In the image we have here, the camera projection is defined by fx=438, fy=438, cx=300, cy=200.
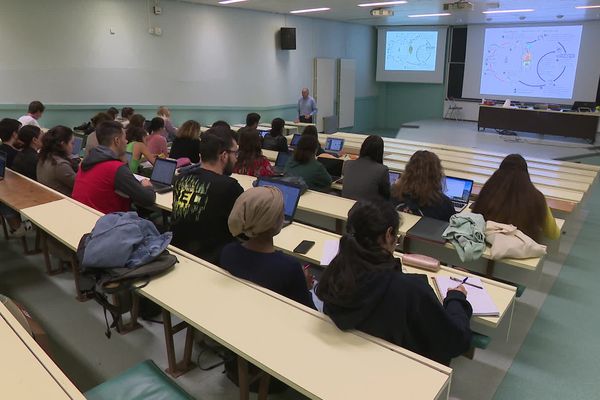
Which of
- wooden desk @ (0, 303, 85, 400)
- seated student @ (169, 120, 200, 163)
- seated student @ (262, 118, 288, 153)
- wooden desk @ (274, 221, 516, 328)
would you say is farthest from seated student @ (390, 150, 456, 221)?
seated student @ (262, 118, 288, 153)

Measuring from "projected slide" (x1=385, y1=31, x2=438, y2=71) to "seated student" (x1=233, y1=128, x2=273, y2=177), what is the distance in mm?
9879

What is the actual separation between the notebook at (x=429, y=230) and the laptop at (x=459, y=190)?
789mm

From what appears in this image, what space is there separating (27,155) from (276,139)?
109 inches

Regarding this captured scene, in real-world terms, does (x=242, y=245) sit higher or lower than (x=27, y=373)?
higher

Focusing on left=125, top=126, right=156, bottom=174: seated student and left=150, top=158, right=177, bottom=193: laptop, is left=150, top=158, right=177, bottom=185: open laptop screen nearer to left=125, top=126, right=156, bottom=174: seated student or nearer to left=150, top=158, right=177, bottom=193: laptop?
left=150, top=158, right=177, bottom=193: laptop

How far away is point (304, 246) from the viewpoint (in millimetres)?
2553

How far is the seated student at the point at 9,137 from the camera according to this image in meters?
4.12

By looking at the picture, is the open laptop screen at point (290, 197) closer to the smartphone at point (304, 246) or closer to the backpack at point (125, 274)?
the smartphone at point (304, 246)

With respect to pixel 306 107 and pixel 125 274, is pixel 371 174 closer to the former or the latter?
pixel 125 274

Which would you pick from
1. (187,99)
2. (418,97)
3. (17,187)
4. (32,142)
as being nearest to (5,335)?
(17,187)

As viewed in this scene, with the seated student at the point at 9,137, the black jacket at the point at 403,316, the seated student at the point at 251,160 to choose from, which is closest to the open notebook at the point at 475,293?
the black jacket at the point at 403,316

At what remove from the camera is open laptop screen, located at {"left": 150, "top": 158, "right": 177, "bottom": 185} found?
3.88 metres

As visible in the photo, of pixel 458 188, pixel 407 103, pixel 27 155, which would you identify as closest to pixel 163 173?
pixel 27 155

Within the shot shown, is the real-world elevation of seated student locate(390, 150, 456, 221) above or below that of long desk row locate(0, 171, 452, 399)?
above
